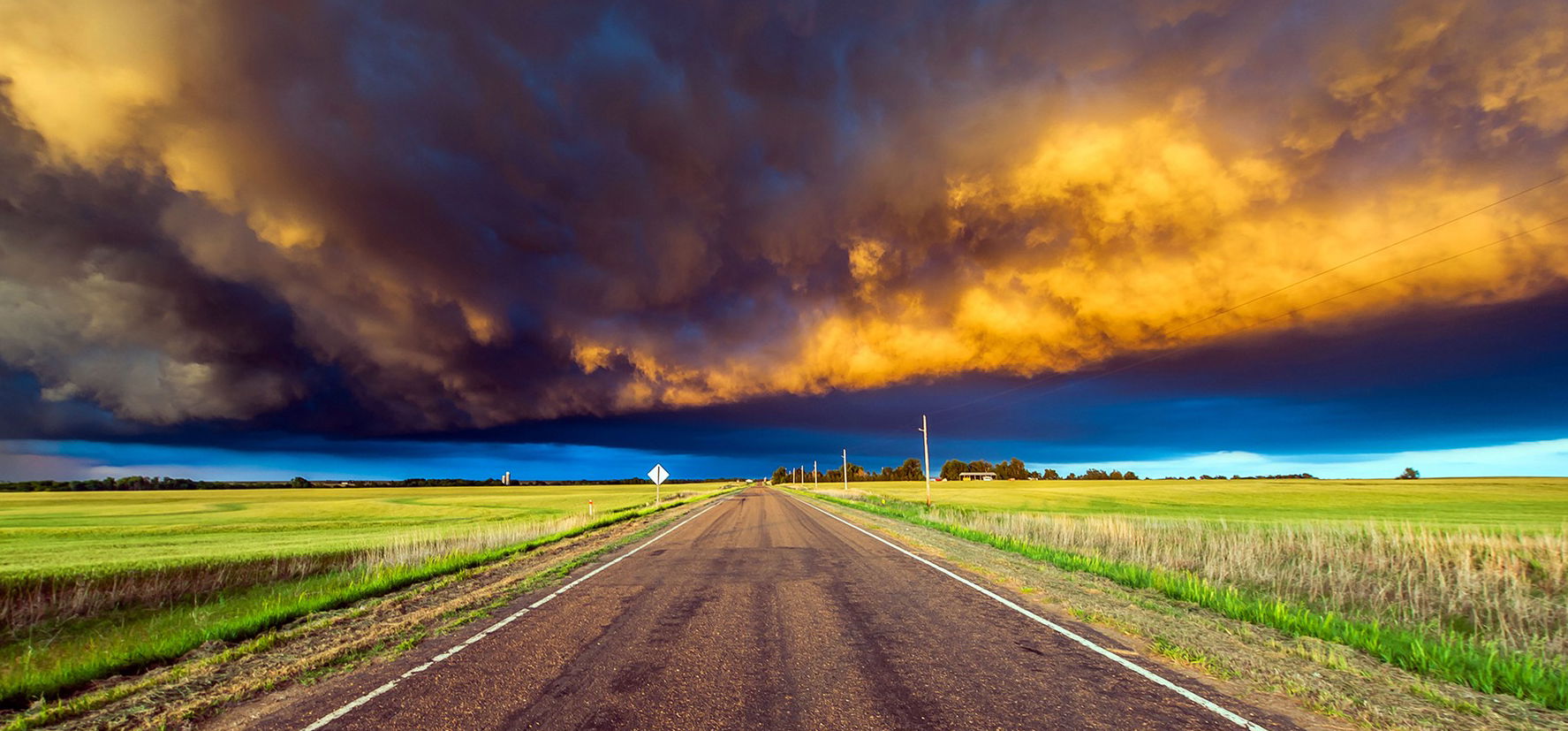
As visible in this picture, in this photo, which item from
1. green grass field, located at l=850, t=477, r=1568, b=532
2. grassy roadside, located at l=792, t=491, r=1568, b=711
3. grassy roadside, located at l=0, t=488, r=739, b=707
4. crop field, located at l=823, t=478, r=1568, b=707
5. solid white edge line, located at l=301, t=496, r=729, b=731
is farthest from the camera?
green grass field, located at l=850, t=477, r=1568, b=532

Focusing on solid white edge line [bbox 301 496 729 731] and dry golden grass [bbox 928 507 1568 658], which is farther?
dry golden grass [bbox 928 507 1568 658]

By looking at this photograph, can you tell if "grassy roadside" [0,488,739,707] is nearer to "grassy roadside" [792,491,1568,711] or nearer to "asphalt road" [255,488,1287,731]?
"asphalt road" [255,488,1287,731]

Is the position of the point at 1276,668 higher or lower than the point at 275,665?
lower

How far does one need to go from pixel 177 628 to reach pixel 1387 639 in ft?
58.5

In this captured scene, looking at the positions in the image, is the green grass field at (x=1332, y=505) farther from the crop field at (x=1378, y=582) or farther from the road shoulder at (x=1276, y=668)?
the road shoulder at (x=1276, y=668)

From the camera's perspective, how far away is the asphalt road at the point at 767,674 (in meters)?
4.36

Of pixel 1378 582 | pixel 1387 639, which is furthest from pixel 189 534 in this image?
pixel 1378 582

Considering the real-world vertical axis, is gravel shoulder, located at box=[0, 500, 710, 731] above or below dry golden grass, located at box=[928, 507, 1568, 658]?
above

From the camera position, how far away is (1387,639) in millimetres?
7230

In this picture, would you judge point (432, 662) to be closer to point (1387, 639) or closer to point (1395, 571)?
point (1387, 639)

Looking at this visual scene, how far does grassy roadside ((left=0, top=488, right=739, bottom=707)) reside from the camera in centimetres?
620

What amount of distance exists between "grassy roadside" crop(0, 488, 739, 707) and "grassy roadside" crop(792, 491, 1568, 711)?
13532mm

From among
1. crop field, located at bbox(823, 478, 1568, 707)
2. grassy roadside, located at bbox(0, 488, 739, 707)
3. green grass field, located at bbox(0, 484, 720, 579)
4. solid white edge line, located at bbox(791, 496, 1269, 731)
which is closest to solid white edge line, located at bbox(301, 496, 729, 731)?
grassy roadside, located at bbox(0, 488, 739, 707)

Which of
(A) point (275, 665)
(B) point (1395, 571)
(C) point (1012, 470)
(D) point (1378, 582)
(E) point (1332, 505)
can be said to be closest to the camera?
(A) point (275, 665)
